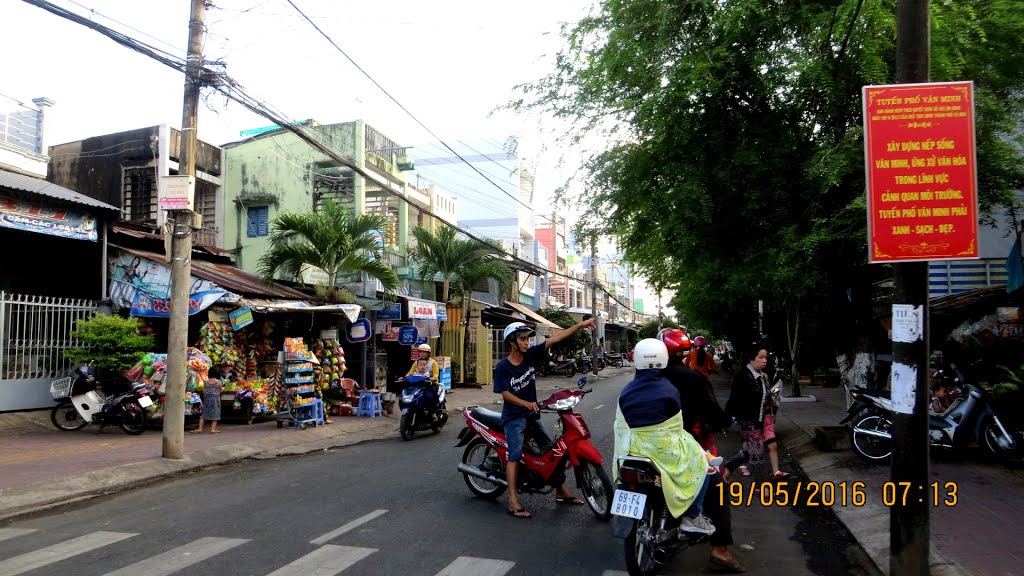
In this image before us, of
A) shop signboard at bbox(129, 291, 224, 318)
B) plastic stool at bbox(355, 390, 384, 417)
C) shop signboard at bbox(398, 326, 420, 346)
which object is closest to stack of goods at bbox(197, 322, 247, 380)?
shop signboard at bbox(129, 291, 224, 318)

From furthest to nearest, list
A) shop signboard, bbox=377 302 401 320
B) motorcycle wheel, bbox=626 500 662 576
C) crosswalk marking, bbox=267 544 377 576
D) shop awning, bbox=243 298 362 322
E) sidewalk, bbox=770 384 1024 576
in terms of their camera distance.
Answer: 1. shop signboard, bbox=377 302 401 320
2. shop awning, bbox=243 298 362 322
3. sidewalk, bbox=770 384 1024 576
4. crosswalk marking, bbox=267 544 377 576
5. motorcycle wheel, bbox=626 500 662 576

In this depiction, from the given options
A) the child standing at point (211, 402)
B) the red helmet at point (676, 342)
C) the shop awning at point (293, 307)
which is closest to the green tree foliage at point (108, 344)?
the child standing at point (211, 402)

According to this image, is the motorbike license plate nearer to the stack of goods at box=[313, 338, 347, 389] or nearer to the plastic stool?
the stack of goods at box=[313, 338, 347, 389]

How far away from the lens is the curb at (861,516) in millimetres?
4959

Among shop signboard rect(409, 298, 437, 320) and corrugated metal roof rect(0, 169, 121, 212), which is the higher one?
corrugated metal roof rect(0, 169, 121, 212)

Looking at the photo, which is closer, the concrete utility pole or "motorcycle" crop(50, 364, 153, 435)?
the concrete utility pole

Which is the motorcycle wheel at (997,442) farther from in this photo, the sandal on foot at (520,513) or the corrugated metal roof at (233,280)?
the corrugated metal roof at (233,280)

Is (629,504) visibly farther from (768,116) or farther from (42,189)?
(42,189)

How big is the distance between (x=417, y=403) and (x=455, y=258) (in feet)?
36.8

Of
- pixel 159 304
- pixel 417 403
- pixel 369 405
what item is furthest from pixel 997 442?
pixel 159 304

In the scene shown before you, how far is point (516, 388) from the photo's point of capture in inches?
259

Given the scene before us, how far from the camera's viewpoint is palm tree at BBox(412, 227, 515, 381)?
2297 cm

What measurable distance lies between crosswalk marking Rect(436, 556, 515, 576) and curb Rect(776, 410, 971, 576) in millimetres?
2825
